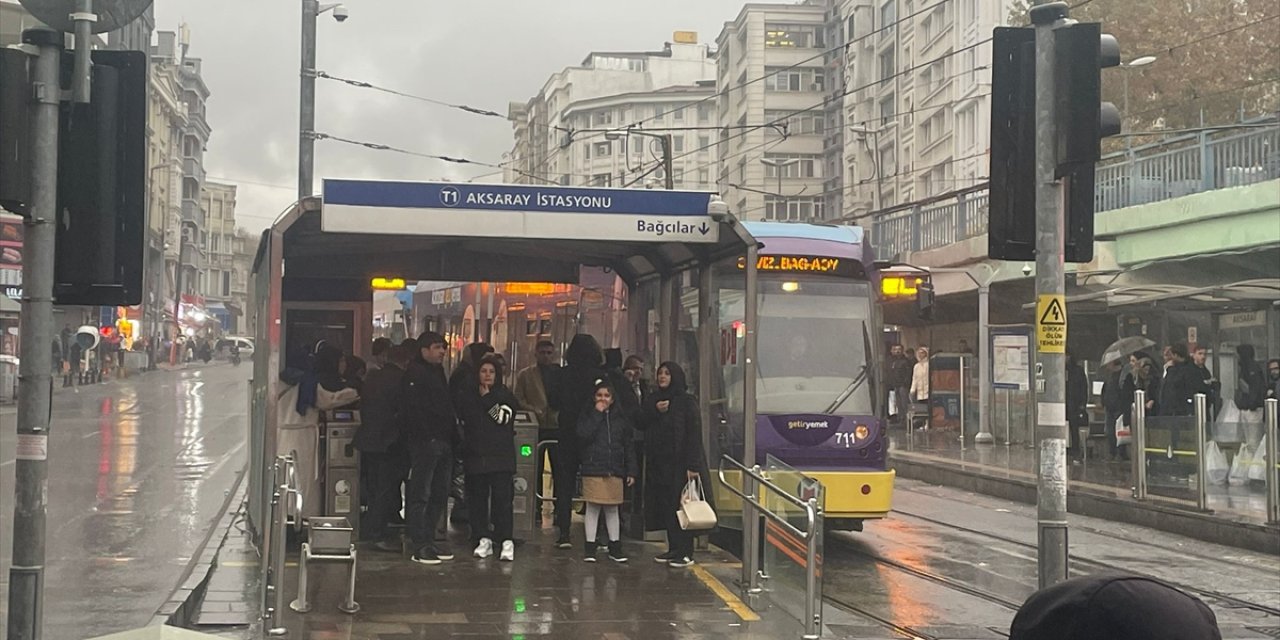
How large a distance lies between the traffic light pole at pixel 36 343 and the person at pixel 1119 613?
4688 mm

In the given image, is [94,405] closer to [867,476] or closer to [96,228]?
[867,476]

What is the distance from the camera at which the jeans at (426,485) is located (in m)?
11.4

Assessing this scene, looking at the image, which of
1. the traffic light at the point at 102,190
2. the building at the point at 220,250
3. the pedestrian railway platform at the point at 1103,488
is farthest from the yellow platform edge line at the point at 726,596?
the building at the point at 220,250

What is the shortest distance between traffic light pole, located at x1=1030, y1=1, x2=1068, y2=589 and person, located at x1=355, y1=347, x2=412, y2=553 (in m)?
5.97

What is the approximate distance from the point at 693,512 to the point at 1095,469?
38.4 ft

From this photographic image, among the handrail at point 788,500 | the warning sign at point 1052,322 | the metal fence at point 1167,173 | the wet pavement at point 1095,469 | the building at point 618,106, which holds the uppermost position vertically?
the building at point 618,106

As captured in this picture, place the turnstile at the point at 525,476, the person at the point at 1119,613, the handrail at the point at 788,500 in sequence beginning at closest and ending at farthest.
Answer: the person at the point at 1119,613 → the handrail at the point at 788,500 → the turnstile at the point at 525,476

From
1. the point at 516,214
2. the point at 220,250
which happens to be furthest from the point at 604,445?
the point at 220,250

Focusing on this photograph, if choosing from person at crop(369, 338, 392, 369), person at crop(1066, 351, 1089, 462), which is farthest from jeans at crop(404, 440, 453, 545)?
person at crop(1066, 351, 1089, 462)

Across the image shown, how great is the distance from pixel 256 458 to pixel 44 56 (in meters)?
7.35

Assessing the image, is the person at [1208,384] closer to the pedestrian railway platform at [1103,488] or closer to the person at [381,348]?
the pedestrian railway platform at [1103,488]

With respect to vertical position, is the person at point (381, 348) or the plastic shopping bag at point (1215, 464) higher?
the person at point (381, 348)

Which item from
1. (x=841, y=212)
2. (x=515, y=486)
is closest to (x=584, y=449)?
(x=515, y=486)

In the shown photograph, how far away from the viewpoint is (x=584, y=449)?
11.6m
